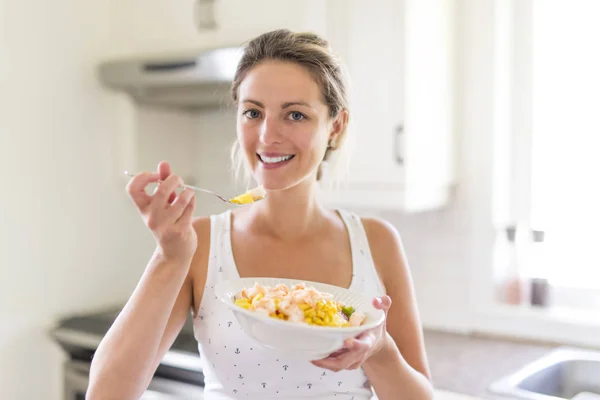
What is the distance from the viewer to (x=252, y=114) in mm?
1167

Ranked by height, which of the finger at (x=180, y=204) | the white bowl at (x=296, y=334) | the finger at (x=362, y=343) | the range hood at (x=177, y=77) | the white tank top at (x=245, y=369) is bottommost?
the white tank top at (x=245, y=369)

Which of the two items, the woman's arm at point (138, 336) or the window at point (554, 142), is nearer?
the woman's arm at point (138, 336)

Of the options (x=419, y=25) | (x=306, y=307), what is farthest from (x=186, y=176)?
(x=306, y=307)

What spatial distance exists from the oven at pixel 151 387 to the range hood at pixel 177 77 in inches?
31.3

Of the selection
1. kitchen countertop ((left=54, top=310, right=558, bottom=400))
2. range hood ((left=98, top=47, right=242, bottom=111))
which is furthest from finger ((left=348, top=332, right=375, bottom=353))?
range hood ((left=98, top=47, right=242, bottom=111))

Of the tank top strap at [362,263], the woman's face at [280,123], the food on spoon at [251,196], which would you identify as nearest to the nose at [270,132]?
the woman's face at [280,123]

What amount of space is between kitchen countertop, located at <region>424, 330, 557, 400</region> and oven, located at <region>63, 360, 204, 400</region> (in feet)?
2.12

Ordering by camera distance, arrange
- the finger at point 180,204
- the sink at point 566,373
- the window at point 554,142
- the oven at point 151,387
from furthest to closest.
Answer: the window at point 554,142 < the oven at point 151,387 < the sink at point 566,373 < the finger at point 180,204

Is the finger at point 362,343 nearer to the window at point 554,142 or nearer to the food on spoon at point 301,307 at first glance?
the food on spoon at point 301,307

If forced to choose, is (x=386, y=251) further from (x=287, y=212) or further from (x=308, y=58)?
(x=308, y=58)

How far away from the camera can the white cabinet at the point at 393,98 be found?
1.75 metres

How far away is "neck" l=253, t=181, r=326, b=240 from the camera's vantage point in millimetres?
1315

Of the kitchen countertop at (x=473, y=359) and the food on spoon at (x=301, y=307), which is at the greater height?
the food on spoon at (x=301, y=307)

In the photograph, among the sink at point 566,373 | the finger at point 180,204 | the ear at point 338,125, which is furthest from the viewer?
the sink at point 566,373
